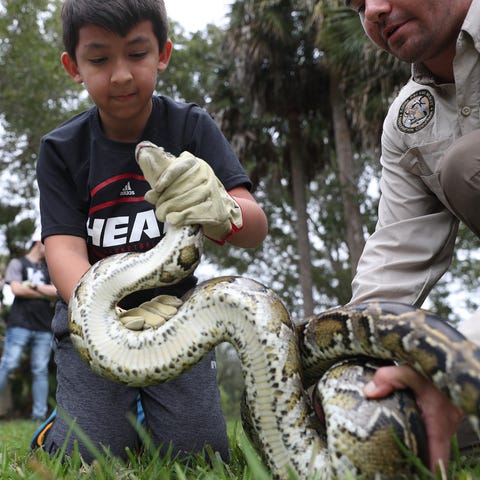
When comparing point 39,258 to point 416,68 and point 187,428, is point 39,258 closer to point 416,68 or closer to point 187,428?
point 187,428

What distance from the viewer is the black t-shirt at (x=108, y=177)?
342cm

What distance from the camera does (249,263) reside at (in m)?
23.7

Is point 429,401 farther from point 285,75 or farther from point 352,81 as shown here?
point 285,75

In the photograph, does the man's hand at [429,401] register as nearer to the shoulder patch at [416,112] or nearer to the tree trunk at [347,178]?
the shoulder patch at [416,112]

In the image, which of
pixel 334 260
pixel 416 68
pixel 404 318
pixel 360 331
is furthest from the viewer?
pixel 334 260

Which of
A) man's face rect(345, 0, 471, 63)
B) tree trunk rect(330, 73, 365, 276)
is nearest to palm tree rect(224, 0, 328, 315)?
tree trunk rect(330, 73, 365, 276)

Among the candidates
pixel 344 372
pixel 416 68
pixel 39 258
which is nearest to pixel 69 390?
pixel 344 372

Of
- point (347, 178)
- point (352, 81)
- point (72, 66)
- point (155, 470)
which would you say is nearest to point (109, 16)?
point (72, 66)

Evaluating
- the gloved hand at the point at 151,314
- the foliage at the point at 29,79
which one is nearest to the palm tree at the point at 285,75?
the foliage at the point at 29,79

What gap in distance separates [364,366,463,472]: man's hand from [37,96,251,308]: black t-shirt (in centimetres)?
162

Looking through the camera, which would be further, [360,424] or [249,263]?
[249,263]

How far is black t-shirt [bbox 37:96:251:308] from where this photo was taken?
3416 millimetres

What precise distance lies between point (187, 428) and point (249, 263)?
66.3 ft

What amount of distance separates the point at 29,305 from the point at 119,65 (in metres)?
6.70
